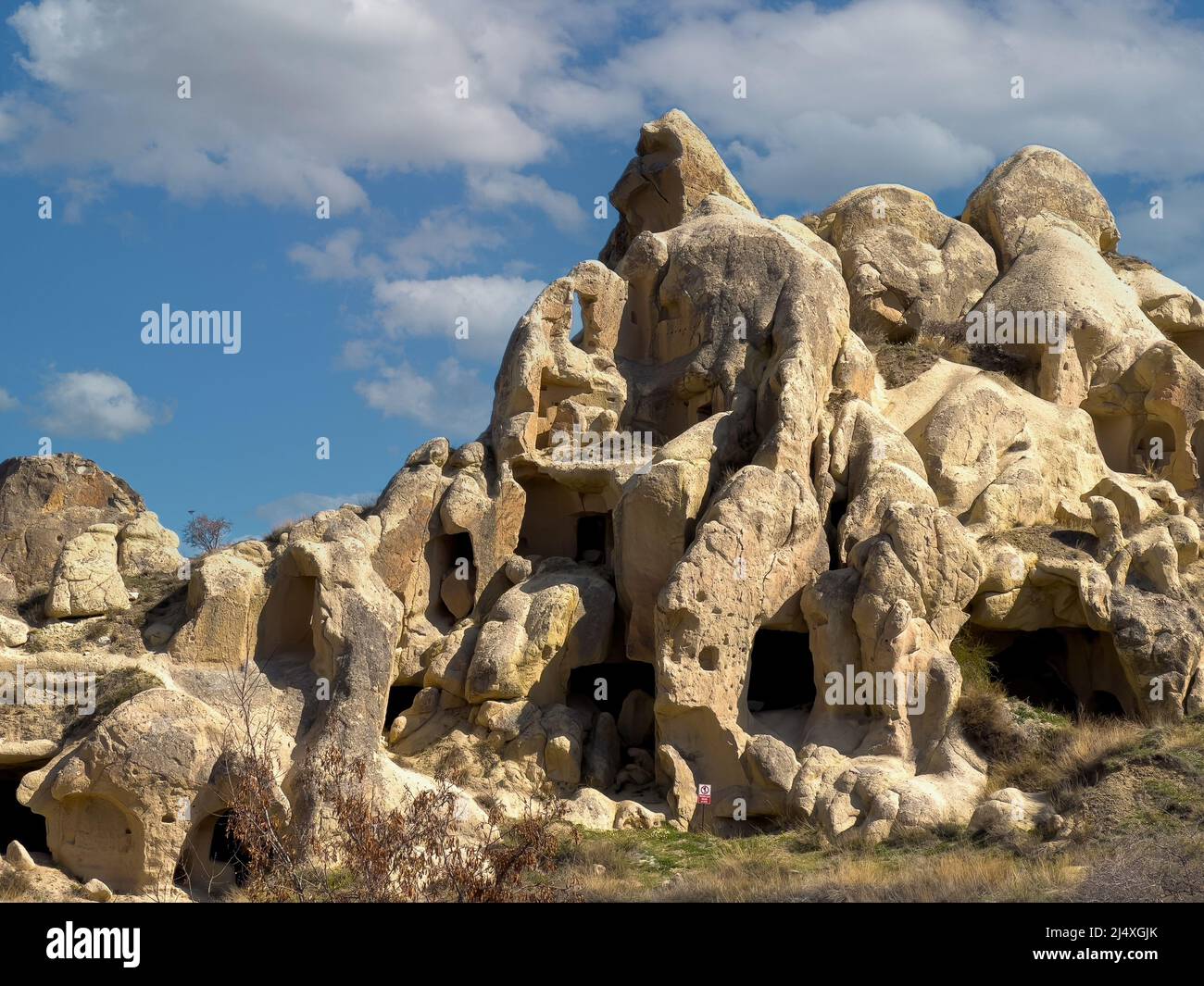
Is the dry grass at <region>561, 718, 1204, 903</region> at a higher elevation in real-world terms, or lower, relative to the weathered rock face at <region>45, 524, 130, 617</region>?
lower

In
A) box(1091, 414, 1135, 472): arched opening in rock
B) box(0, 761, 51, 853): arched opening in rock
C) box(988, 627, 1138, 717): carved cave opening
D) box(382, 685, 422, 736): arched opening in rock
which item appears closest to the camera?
box(0, 761, 51, 853): arched opening in rock

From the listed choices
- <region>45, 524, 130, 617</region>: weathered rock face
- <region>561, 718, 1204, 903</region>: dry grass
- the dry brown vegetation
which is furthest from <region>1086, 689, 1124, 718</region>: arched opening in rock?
<region>45, 524, 130, 617</region>: weathered rock face

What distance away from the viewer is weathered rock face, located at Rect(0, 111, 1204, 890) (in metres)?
17.2

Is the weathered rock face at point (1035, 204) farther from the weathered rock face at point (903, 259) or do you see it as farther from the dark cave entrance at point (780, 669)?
the dark cave entrance at point (780, 669)

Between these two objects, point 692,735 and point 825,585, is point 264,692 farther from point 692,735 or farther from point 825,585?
point 825,585

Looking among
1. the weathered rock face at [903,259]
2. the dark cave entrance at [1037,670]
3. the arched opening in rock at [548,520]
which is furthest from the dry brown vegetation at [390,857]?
the weathered rock face at [903,259]

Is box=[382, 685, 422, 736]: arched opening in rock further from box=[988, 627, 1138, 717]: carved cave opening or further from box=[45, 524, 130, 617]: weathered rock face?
box=[988, 627, 1138, 717]: carved cave opening

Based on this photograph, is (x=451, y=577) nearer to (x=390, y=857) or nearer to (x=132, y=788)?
(x=132, y=788)

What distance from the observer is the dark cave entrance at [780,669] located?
20375 millimetres

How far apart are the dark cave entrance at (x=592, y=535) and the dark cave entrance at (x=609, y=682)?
1.80 meters

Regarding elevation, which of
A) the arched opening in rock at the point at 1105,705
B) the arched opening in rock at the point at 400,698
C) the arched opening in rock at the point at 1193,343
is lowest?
the arched opening in rock at the point at 1105,705

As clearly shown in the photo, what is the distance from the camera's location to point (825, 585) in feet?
60.1

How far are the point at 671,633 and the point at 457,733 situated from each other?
3.06 metres

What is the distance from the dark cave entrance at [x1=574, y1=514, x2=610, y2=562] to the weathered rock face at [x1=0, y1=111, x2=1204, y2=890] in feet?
0.20
